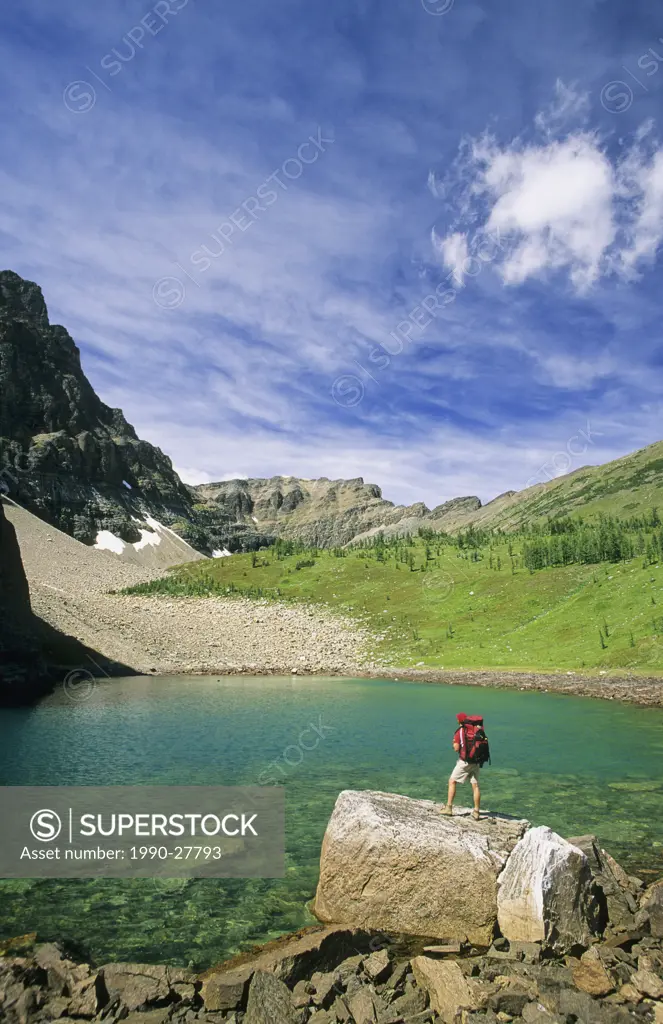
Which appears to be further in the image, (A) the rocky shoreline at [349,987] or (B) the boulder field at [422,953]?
(B) the boulder field at [422,953]

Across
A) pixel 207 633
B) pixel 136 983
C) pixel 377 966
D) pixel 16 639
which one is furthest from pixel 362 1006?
pixel 207 633

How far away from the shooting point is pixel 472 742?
1558 cm

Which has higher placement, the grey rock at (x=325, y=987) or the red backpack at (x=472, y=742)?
the red backpack at (x=472, y=742)

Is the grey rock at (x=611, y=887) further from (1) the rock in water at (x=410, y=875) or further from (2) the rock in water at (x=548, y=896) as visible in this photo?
(1) the rock in water at (x=410, y=875)

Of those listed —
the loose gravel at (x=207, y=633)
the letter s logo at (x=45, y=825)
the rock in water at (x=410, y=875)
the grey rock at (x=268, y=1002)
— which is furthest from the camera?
the loose gravel at (x=207, y=633)

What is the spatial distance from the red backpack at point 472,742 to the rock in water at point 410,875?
6.89ft

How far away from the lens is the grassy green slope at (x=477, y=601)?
65.2 metres

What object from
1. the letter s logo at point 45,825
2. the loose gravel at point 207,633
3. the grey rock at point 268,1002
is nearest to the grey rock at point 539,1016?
the grey rock at point 268,1002

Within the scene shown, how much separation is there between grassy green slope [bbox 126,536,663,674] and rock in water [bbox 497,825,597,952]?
1989 inches

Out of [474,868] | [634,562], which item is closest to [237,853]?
[474,868]

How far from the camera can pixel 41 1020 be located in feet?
29.4

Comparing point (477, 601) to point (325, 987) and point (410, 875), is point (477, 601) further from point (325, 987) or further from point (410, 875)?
point (325, 987)

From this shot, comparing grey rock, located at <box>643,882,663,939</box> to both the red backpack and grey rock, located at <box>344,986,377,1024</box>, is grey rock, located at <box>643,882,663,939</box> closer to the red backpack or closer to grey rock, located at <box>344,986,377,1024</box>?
the red backpack

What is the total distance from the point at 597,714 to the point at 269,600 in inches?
3082
